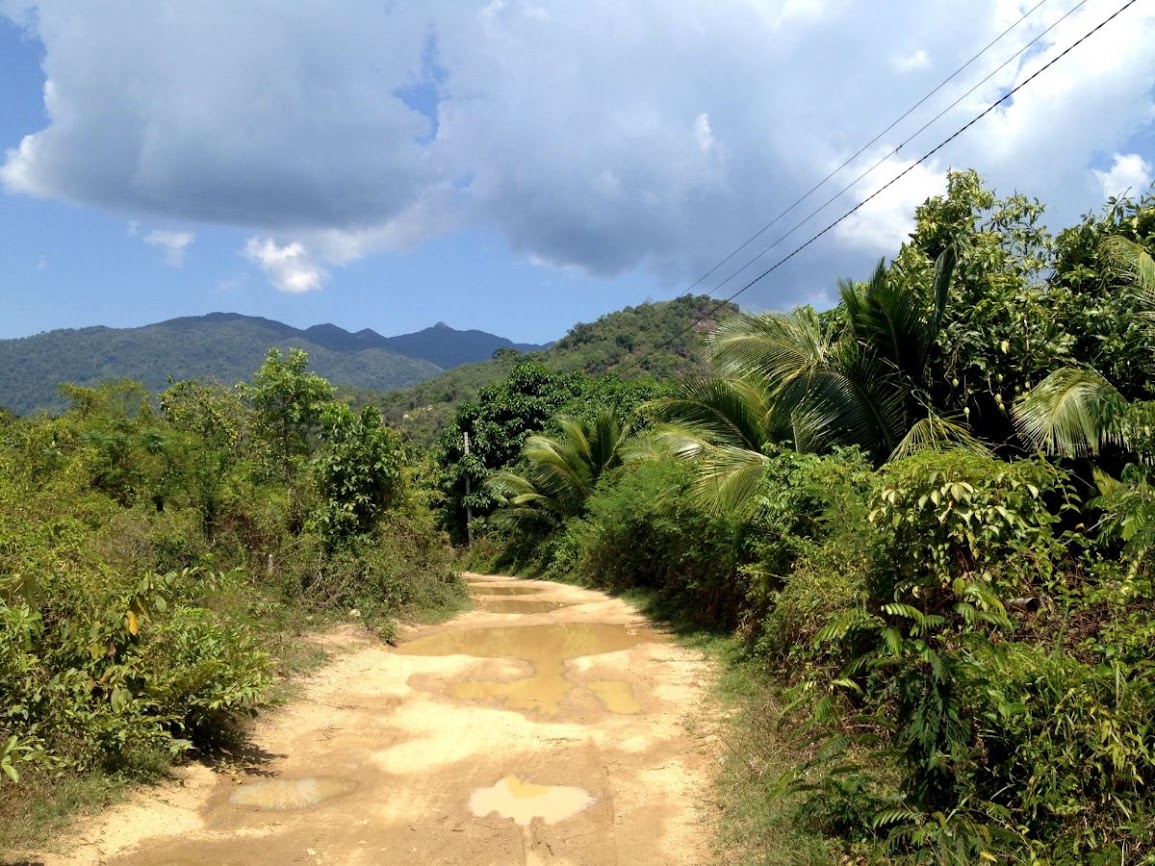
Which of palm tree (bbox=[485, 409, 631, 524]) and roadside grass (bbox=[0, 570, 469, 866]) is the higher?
palm tree (bbox=[485, 409, 631, 524])

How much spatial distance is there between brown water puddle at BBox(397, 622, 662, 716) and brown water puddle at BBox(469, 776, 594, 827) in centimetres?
189

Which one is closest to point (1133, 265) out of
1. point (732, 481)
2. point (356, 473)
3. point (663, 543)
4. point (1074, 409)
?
point (1074, 409)

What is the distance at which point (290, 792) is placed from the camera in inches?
228

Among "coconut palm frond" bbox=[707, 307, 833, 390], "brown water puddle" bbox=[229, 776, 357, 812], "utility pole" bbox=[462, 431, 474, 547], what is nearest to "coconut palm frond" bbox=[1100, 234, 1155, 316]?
"coconut palm frond" bbox=[707, 307, 833, 390]

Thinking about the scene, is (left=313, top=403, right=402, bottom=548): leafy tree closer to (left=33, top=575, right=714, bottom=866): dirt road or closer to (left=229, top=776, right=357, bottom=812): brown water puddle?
(left=33, top=575, right=714, bottom=866): dirt road

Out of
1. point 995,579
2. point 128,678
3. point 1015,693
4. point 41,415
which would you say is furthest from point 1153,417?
point 41,415

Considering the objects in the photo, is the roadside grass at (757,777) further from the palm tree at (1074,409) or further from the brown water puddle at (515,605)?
the brown water puddle at (515,605)

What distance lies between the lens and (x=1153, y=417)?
528 cm

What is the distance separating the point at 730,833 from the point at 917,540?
2.04 metres

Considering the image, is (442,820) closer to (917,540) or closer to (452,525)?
(917,540)

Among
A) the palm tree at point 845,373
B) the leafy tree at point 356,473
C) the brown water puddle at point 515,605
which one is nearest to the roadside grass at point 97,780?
the leafy tree at point 356,473

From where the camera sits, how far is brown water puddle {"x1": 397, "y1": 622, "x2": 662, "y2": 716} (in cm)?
845

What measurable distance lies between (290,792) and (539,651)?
16.8 feet

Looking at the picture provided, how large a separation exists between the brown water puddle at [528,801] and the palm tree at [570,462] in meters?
15.8
